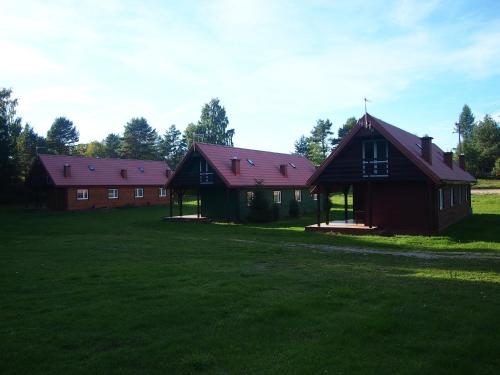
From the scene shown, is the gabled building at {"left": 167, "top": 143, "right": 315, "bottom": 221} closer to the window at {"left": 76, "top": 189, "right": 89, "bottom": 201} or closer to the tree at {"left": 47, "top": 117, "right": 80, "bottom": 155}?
the window at {"left": 76, "top": 189, "right": 89, "bottom": 201}

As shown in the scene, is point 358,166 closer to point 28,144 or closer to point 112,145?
point 28,144

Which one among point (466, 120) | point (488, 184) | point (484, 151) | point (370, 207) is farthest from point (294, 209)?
point (466, 120)

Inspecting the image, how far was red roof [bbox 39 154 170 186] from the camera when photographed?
45.3 metres

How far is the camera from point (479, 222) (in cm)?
2722

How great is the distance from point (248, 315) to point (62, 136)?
83217 mm

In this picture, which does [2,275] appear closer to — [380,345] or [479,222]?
[380,345]

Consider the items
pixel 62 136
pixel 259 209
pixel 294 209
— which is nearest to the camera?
pixel 259 209

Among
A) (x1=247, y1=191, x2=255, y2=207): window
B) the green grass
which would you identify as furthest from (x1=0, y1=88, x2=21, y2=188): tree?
the green grass

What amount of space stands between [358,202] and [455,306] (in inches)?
780

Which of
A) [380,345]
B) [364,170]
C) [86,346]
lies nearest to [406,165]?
[364,170]

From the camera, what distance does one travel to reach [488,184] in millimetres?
64250

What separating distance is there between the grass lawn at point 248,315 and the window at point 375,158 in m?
9.87

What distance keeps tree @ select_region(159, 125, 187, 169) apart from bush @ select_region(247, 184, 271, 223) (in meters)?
54.0

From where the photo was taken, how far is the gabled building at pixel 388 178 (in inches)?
900
